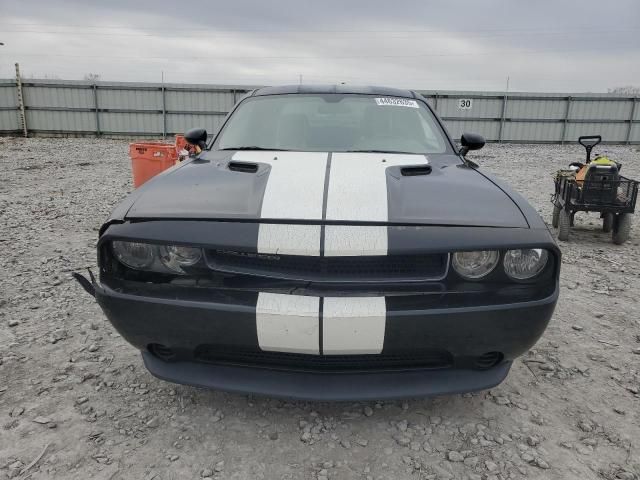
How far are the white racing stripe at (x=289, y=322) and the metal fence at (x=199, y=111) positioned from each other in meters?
15.7

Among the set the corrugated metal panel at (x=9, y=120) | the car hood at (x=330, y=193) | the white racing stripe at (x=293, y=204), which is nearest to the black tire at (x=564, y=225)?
the car hood at (x=330, y=193)

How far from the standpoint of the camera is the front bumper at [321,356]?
161 centimetres

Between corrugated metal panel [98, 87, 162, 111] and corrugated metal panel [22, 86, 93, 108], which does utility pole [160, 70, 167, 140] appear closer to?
corrugated metal panel [98, 87, 162, 111]

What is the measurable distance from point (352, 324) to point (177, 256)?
717 millimetres

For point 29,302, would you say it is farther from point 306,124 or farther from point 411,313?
point 411,313

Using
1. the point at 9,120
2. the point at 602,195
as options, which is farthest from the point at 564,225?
the point at 9,120

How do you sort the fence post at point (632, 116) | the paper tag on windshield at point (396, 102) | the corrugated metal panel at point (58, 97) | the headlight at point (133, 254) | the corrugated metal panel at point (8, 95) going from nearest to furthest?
the headlight at point (133, 254), the paper tag on windshield at point (396, 102), the corrugated metal panel at point (8, 95), the corrugated metal panel at point (58, 97), the fence post at point (632, 116)

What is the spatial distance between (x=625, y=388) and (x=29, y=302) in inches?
138

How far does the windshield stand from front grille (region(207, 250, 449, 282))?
111cm

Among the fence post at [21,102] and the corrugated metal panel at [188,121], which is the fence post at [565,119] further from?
the fence post at [21,102]

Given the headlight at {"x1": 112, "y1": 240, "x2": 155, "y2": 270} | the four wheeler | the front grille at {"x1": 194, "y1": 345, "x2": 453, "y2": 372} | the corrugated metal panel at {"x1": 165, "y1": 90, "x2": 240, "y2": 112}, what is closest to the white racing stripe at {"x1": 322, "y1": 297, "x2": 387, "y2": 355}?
the front grille at {"x1": 194, "y1": 345, "x2": 453, "y2": 372}

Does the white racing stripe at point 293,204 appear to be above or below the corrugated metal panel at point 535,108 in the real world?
below

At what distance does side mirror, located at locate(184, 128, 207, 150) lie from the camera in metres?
3.17

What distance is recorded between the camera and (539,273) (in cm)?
172
